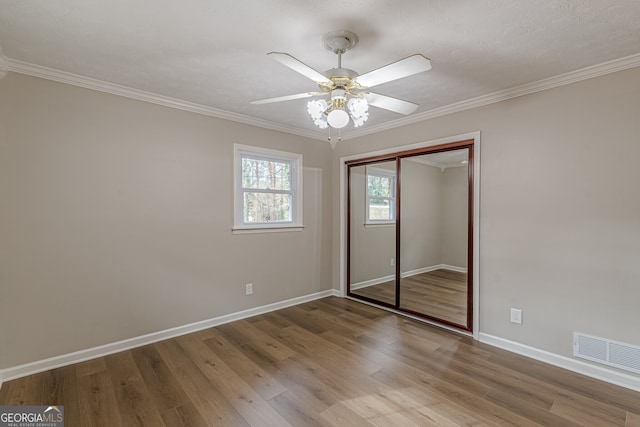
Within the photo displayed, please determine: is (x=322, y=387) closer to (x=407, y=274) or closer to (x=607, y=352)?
(x=407, y=274)

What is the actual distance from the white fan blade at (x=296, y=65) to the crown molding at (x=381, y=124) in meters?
1.99

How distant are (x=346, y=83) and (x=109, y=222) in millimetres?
2473

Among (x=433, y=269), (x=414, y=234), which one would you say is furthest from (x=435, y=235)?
(x=433, y=269)

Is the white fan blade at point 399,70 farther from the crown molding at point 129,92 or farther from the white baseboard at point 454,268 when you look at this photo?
the white baseboard at point 454,268

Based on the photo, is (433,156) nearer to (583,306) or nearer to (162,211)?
(583,306)

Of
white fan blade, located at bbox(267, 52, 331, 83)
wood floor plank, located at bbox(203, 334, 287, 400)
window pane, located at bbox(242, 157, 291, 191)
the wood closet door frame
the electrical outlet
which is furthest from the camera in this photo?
window pane, located at bbox(242, 157, 291, 191)

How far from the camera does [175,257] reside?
3.11 metres

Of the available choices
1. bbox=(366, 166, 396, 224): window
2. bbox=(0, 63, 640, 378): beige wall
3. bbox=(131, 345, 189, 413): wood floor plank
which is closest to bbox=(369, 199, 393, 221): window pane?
bbox=(366, 166, 396, 224): window

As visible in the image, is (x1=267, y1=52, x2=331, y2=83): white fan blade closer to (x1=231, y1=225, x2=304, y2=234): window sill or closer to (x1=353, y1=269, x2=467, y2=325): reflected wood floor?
(x1=231, y1=225, x2=304, y2=234): window sill

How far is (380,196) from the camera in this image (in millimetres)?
4102

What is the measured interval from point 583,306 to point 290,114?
3.37m

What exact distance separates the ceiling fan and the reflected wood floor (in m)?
2.24

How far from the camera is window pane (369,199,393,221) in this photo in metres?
4.00

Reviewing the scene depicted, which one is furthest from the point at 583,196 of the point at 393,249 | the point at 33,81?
the point at 33,81
